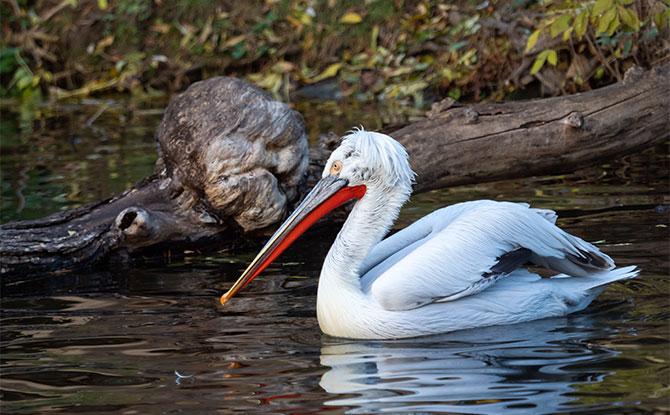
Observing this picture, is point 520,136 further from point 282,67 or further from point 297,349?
point 282,67

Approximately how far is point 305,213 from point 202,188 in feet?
3.88

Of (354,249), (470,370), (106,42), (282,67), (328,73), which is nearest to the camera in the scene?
(470,370)

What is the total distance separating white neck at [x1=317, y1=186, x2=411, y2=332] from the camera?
3256 mm

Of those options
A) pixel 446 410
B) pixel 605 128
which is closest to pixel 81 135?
pixel 605 128

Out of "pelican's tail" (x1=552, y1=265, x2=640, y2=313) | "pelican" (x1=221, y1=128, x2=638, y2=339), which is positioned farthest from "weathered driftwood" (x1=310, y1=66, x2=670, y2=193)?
"pelican's tail" (x1=552, y1=265, x2=640, y2=313)

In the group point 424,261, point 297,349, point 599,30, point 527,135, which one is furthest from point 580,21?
point 297,349

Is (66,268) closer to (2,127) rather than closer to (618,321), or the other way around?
(618,321)

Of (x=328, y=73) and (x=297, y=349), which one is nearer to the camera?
(x=297, y=349)

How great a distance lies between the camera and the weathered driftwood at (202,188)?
4363 mm

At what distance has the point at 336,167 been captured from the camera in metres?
3.46

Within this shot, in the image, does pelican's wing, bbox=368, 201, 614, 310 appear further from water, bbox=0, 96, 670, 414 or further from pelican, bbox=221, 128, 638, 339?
water, bbox=0, 96, 670, 414

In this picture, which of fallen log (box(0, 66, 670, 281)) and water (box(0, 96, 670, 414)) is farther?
fallen log (box(0, 66, 670, 281))

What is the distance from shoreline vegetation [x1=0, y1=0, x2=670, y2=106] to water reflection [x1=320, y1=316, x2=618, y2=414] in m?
4.89

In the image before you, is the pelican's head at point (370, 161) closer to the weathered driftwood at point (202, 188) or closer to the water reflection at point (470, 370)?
the water reflection at point (470, 370)
